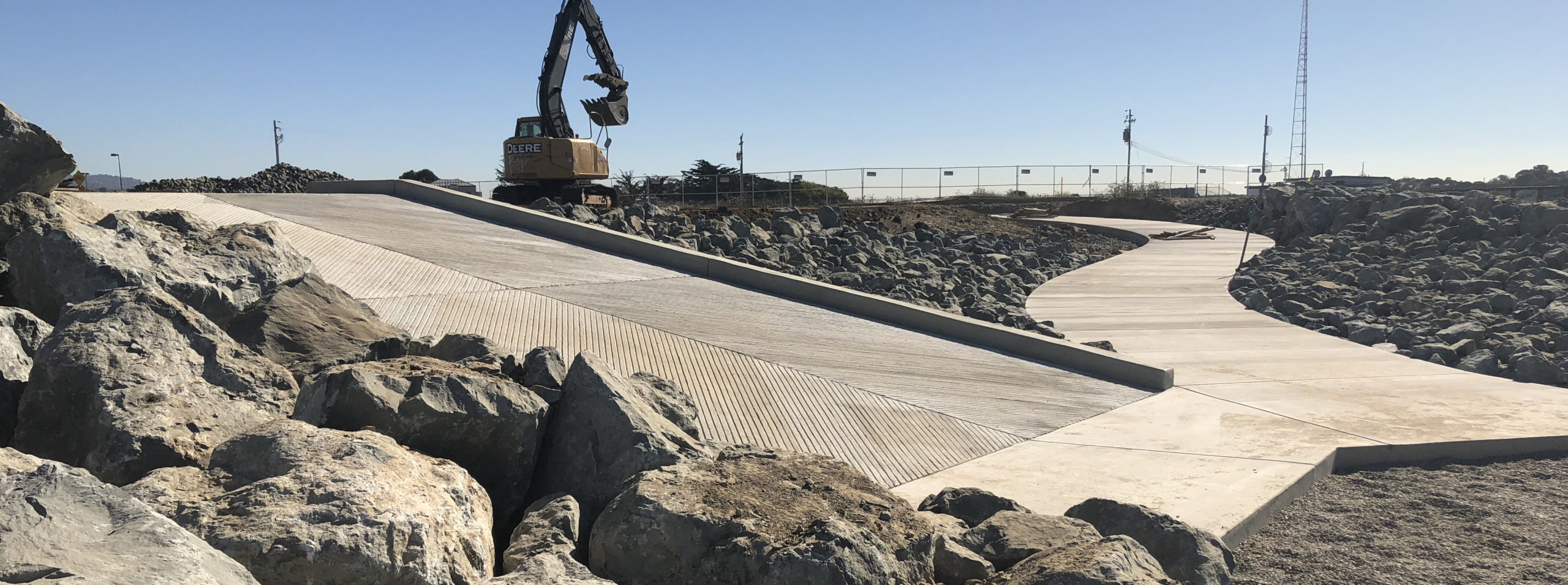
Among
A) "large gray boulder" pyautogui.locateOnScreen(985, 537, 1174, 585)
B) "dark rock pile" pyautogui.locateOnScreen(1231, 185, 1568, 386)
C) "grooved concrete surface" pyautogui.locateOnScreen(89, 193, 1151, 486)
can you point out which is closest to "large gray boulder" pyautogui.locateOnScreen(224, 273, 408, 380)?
"grooved concrete surface" pyautogui.locateOnScreen(89, 193, 1151, 486)

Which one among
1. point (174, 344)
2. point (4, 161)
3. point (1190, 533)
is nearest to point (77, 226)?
point (4, 161)

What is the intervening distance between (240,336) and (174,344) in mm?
1127

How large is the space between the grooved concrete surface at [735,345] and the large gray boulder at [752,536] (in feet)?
7.44

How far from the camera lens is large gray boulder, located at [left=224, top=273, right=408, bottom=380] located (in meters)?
5.43

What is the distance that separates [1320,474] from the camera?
655 centimetres

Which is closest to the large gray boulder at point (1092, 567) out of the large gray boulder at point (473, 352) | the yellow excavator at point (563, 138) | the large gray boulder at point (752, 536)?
the large gray boulder at point (752, 536)

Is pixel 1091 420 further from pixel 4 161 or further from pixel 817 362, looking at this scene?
pixel 4 161

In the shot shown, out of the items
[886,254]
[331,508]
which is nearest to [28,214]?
[331,508]

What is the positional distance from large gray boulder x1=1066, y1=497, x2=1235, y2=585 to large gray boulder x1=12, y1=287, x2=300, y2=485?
12.4ft

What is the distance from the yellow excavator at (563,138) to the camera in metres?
23.1

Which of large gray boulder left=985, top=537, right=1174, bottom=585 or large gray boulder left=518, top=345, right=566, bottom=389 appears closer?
large gray boulder left=985, top=537, right=1174, bottom=585

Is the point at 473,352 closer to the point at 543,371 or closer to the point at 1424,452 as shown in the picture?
the point at 543,371

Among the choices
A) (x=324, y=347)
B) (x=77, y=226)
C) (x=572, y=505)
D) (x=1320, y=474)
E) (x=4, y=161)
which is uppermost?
(x=4, y=161)

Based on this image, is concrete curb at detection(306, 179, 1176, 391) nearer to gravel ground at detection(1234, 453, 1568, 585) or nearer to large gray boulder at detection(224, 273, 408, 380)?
gravel ground at detection(1234, 453, 1568, 585)
